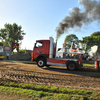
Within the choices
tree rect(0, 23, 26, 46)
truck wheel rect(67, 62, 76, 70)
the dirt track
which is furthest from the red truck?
tree rect(0, 23, 26, 46)

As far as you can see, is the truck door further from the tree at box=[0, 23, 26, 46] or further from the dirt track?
the tree at box=[0, 23, 26, 46]

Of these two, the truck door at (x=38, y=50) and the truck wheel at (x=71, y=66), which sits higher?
the truck door at (x=38, y=50)

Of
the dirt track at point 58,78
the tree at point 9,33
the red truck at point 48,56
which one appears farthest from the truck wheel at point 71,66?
the tree at point 9,33

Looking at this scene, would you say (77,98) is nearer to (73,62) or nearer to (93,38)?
(73,62)

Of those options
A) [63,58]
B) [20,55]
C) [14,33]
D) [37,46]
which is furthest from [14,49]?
[63,58]

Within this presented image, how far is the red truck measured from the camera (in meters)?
8.97

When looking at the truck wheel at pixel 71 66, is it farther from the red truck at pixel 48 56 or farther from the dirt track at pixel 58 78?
the dirt track at pixel 58 78

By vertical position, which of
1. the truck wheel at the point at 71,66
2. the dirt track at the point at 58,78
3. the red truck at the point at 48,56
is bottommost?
the dirt track at the point at 58,78

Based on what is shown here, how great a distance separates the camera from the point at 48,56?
953 cm

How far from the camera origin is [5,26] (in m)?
36.7

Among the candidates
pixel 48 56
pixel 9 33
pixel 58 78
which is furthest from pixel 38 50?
pixel 9 33

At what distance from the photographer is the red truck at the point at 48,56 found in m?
8.97

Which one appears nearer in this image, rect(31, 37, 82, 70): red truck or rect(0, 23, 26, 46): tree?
rect(31, 37, 82, 70): red truck

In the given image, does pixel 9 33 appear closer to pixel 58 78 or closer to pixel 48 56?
pixel 48 56
